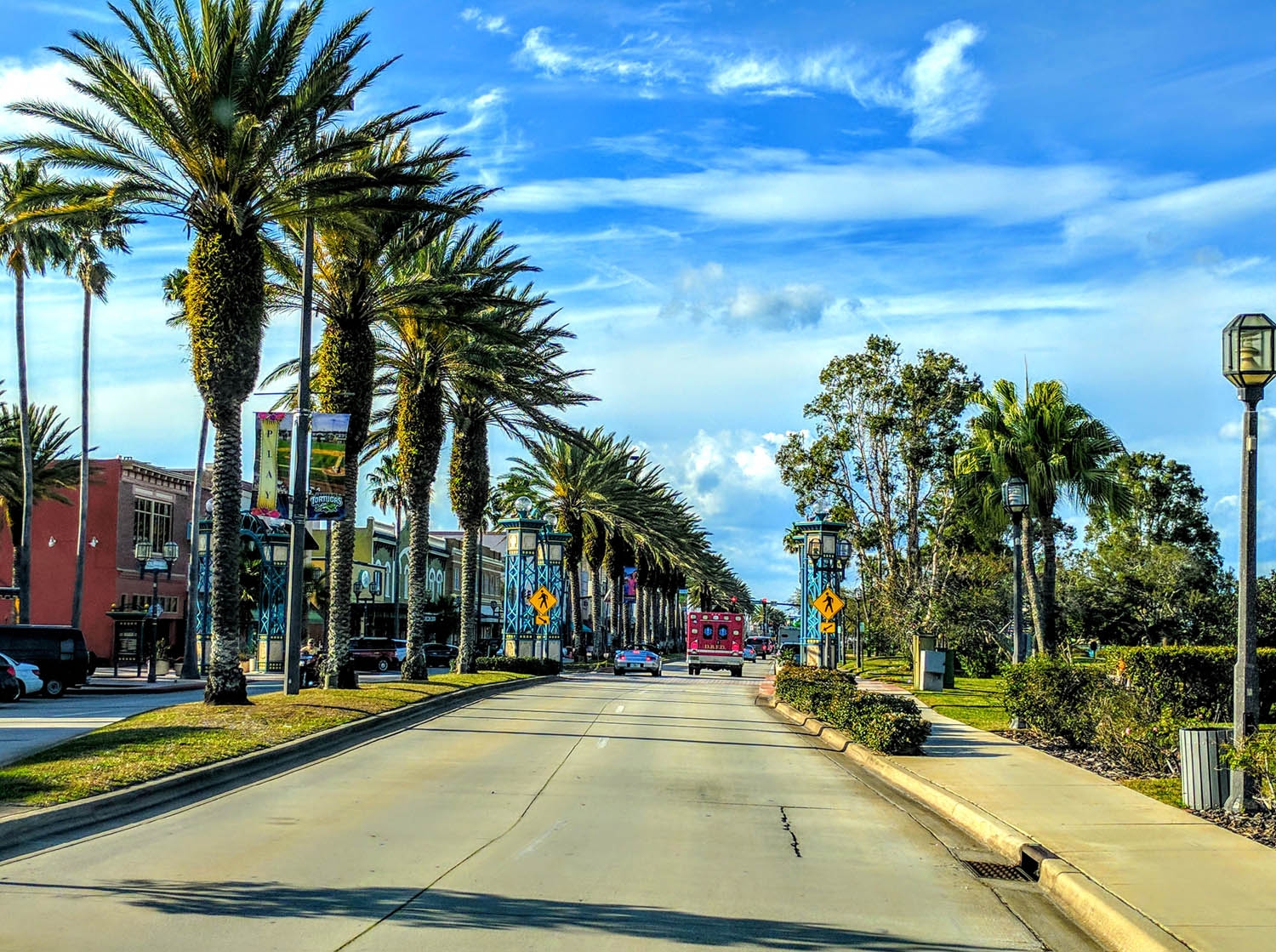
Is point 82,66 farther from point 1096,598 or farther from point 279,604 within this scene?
point 1096,598

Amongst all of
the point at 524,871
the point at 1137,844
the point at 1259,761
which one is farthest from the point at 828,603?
the point at 524,871

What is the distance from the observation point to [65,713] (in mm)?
27172

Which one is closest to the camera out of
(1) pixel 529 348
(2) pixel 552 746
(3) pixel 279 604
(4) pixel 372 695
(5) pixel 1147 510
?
(2) pixel 552 746

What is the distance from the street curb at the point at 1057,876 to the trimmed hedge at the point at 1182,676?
3.33 meters

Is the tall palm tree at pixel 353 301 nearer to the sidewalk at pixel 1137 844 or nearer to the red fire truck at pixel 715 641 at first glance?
the sidewalk at pixel 1137 844

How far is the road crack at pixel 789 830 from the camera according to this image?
10953 millimetres

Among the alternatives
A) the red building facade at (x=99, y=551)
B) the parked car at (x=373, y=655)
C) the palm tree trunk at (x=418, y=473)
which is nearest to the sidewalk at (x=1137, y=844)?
the palm tree trunk at (x=418, y=473)

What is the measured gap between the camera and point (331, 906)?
836cm

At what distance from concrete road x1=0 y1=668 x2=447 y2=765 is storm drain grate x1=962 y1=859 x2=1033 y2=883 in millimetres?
11920

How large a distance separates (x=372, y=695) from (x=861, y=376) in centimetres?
2845

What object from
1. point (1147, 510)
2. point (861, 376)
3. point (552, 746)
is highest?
point (861, 376)

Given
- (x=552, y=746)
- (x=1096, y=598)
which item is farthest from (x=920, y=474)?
(x=552, y=746)

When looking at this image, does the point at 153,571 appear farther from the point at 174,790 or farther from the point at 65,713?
the point at 174,790

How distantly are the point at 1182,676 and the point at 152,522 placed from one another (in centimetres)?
5489
